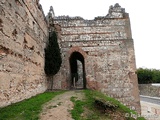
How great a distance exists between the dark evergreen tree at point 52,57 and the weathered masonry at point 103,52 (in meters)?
0.54

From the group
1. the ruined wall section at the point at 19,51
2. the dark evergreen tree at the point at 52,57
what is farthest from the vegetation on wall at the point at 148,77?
the ruined wall section at the point at 19,51

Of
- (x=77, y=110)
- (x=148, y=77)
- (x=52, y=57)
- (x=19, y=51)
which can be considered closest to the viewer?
(x=77, y=110)

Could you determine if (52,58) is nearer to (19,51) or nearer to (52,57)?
(52,57)

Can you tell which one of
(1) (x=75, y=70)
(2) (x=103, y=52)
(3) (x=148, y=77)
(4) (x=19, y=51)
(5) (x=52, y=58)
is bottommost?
(3) (x=148, y=77)

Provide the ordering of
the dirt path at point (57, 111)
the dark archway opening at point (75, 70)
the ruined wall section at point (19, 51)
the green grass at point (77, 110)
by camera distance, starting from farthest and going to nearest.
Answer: the dark archway opening at point (75, 70), the ruined wall section at point (19, 51), the green grass at point (77, 110), the dirt path at point (57, 111)

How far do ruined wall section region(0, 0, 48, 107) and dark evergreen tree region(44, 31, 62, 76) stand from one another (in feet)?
4.53

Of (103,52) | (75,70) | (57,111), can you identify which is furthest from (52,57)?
(75,70)

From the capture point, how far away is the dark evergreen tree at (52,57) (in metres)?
11.7

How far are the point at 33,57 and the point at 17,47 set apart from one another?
2042 mm

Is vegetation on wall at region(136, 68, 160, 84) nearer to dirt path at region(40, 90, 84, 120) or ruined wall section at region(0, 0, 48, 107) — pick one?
ruined wall section at region(0, 0, 48, 107)

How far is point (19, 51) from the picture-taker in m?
7.12

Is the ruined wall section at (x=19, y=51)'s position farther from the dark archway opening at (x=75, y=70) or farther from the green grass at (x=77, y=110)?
the dark archway opening at (x=75, y=70)

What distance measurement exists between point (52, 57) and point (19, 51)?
479cm

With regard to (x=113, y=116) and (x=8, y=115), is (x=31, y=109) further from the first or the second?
(x=113, y=116)
